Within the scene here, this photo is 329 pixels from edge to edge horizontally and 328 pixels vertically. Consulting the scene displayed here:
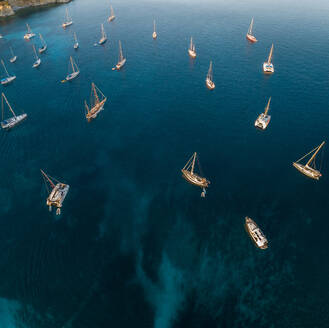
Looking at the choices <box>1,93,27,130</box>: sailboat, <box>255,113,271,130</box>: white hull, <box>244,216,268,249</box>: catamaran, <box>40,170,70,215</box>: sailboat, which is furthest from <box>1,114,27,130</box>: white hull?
<box>255,113,271,130</box>: white hull

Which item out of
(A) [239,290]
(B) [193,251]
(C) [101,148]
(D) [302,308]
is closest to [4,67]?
(C) [101,148]

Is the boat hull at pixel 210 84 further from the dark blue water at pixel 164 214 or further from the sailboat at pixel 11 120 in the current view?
the sailboat at pixel 11 120

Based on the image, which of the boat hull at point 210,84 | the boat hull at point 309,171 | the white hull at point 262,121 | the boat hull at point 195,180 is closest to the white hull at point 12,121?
the boat hull at point 195,180

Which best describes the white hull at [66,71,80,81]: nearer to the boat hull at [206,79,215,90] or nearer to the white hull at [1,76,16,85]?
the white hull at [1,76,16,85]

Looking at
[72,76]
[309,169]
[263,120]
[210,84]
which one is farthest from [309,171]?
[72,76]

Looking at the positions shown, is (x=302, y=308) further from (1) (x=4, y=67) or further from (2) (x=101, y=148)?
(1) (x=4, y=67)
